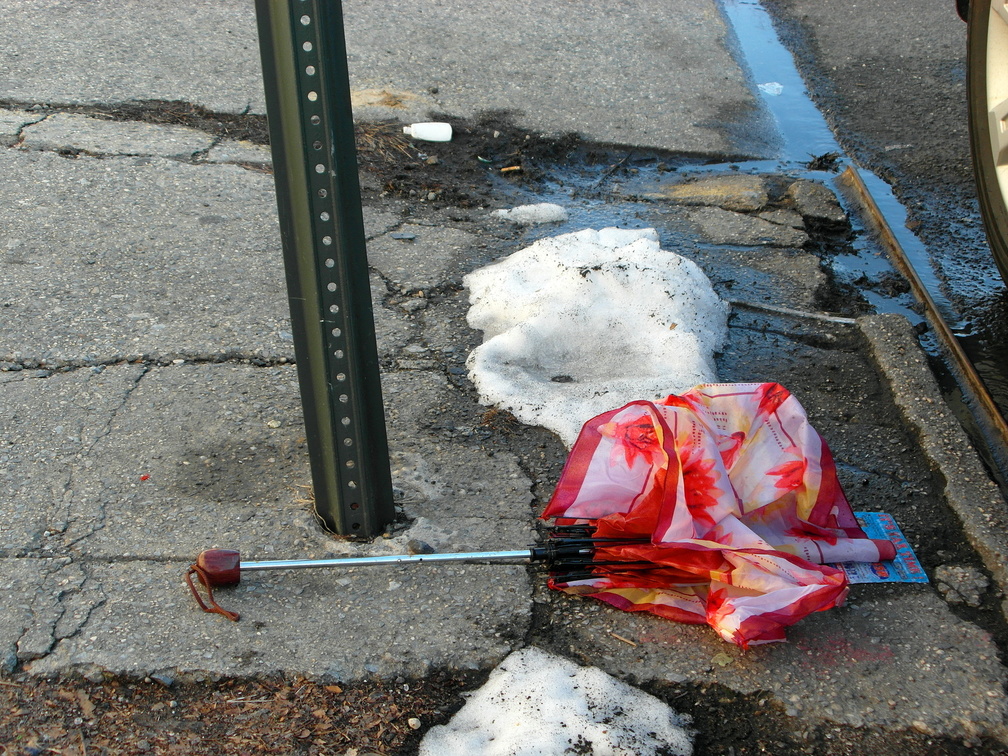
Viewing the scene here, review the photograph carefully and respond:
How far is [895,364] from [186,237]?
2492mm

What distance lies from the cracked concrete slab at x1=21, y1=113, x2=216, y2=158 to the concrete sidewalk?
0.02 meters

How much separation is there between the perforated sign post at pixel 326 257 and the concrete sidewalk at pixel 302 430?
0.62ft

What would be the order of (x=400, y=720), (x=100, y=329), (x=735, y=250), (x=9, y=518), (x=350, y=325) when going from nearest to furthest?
(x=400, y=720), (x=350, y=325), (x=9, y=518), (x=100, y=329), (x=735, y=250)

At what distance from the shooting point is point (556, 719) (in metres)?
1.75

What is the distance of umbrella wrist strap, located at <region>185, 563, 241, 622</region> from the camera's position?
192 centimetres

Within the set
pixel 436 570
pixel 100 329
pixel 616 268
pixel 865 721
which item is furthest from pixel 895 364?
pixel 100 329

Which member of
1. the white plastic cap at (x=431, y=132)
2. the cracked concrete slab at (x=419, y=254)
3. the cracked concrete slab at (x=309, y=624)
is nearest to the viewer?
the cracked concrete slab at (x=309, y=624)

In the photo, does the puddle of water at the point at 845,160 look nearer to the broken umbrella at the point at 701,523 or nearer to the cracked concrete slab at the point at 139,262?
the broken umbrella at the point at 701,523

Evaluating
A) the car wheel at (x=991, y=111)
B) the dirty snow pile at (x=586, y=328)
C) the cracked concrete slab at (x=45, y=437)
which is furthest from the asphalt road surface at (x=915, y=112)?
the cracked concrete slab at (x=45, y=437)

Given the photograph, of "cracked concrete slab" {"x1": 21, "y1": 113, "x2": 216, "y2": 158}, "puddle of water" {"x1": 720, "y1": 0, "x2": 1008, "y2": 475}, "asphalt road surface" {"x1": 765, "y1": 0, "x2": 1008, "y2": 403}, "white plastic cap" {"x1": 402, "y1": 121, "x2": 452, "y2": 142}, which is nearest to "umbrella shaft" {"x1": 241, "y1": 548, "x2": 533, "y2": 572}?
"puddle of water" {"x1": 720, "y1": 0, "x2": 1008, "y2": 475}

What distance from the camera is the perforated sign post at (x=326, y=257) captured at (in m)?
1.65

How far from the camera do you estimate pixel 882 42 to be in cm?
604

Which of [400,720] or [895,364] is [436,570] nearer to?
[400,720]

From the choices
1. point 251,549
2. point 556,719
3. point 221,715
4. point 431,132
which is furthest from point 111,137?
point 556,719
